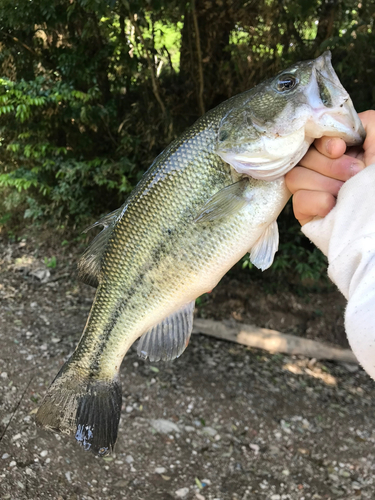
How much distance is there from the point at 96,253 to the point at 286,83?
1149 millimetres

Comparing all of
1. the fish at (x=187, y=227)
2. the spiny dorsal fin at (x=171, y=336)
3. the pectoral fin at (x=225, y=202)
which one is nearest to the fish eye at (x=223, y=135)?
the fish at (x=187, y=227)

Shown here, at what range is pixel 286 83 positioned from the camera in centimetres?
166

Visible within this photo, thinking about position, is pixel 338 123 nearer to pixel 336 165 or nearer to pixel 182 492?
pixel 336 165

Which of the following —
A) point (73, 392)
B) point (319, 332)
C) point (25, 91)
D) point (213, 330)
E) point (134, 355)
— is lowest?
point (319, 332)

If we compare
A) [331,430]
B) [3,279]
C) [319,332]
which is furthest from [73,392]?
[3,279]

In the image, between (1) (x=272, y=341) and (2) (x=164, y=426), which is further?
(1) (x=272, y=341)

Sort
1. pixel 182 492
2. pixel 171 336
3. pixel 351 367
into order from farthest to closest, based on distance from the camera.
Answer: pixel 351 367 → pixel 182 492 → pixel 171 336

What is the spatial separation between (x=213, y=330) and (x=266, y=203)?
3510 millimetres

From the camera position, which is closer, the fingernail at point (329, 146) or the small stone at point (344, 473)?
the fingernail at point (329, 146)

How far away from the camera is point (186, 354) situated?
469 centimetres

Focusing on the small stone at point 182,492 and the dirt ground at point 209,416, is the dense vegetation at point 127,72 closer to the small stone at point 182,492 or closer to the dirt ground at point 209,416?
the dirt ground at point 209,416

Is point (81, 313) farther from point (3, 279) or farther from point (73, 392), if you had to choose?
point (73, 392)

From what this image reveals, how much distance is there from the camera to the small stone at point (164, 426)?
3.67 meters

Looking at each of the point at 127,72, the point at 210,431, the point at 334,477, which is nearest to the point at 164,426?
the point at 210,431
